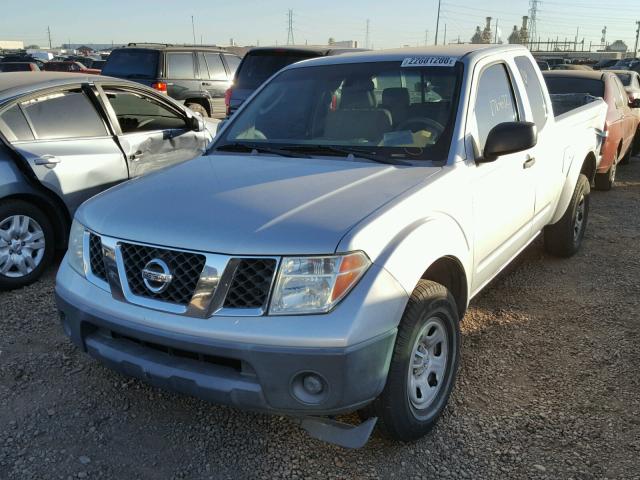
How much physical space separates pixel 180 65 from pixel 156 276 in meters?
11.3

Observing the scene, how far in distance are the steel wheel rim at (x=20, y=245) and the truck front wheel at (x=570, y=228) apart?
440 centimetres

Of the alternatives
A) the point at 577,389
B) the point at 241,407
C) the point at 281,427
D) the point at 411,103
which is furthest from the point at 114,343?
the point at 577,389

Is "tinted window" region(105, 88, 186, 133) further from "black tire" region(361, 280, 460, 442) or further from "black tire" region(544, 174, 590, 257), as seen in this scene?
"black tire" region(361, 280, 460, 442)

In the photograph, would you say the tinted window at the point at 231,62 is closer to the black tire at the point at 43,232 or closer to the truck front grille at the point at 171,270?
the black tire at the point at 43,232

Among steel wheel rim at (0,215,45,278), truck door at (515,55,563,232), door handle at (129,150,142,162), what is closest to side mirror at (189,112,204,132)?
door handle at (129,150,142,162)

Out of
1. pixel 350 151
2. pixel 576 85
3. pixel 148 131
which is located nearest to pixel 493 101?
pixel 350 151

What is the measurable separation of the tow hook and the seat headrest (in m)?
1.95

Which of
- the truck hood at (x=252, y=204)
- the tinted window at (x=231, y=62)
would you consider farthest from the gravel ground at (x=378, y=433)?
the tinted window at (x=231, y=62)

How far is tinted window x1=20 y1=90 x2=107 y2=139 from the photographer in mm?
5141

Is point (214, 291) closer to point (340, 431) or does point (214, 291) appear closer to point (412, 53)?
point (340, 431)

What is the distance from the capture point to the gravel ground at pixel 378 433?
276 cm

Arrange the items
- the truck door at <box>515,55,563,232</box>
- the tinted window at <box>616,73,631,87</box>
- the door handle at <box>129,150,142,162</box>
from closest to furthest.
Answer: the truck door at <box>515,55,563,232</box>, the door handle at <box>129,150,142,162</box>, the tinted window at <box>616,73,631,87</box>

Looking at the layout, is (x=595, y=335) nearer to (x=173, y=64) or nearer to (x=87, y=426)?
(x=87, y=426)

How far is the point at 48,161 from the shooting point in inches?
196
